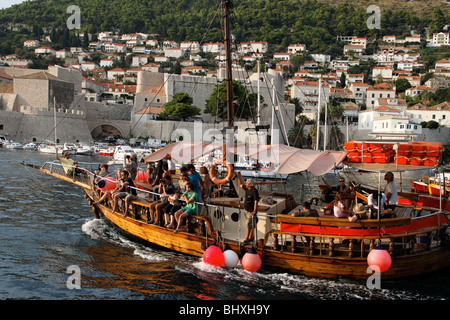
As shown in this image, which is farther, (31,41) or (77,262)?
(31,41)

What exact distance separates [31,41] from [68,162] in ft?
375

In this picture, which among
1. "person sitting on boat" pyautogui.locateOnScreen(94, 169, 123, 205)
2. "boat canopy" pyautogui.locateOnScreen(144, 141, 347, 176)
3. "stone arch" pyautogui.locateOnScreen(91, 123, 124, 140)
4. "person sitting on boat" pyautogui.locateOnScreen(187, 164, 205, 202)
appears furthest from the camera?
"stone arch" pyautogui.locateOnScreen(91, 123, 124, 140)

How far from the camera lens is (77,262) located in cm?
905

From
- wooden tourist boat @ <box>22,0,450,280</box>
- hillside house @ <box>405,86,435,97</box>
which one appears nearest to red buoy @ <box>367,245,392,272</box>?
wooden tourist boat @ <box>22,0,450,280</box>

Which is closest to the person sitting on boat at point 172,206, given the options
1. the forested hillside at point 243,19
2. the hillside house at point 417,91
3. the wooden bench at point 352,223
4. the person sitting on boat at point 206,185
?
the person sitting on boat at point 206,185

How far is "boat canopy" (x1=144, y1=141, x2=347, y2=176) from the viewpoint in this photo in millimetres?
8797

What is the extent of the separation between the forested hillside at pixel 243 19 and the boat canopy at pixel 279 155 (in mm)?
112353

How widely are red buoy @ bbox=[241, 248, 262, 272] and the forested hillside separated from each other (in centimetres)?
11467

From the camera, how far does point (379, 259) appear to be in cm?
758

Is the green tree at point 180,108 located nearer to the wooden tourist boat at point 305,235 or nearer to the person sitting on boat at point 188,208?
the wooden tourist boat at point 305,235

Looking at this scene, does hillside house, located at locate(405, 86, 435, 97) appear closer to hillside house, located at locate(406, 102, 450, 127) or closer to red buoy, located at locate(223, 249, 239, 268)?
hillside house, located at locate(406, 102, 450, 127)

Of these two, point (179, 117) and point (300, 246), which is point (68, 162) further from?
point (179, 117)

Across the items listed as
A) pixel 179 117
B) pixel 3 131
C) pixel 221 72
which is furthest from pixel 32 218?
pixel 221 72
